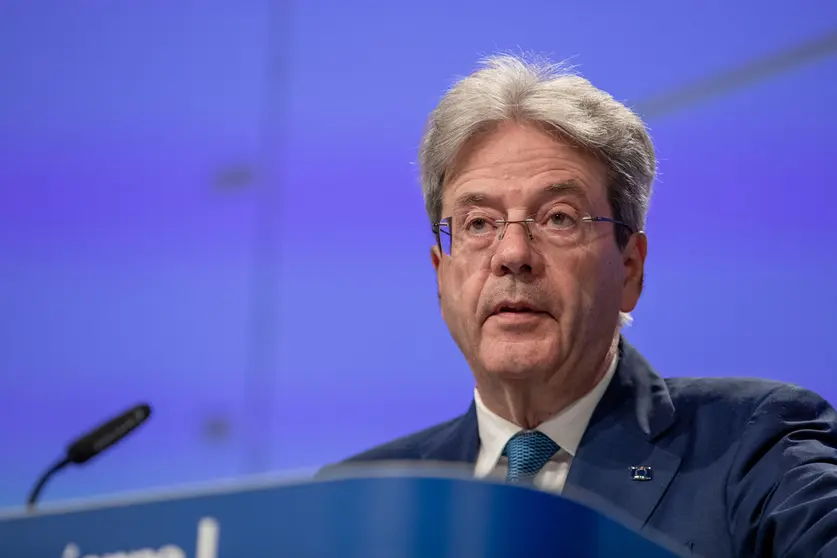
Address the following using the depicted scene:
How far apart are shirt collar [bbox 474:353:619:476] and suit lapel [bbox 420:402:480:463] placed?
0.02m

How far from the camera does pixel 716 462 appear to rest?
186cm

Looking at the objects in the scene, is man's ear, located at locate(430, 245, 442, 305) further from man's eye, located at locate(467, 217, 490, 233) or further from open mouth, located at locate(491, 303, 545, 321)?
open mouth, located at locate(491, 303, 545, 321)

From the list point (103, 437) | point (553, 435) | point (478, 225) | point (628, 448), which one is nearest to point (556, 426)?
point (553, 435)

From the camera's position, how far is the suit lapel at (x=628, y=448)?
1862 mm

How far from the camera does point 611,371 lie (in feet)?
7.16

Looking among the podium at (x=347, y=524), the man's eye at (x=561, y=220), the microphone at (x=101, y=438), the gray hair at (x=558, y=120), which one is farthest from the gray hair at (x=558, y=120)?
the podium at (x=347, y=524)

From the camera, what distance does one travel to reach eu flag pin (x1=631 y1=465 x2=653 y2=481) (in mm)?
1883

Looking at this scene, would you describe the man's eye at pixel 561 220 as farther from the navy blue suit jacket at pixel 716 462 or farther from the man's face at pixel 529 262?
the navy blue suit jacket at pixel 716 462

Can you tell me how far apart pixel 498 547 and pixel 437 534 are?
5cm

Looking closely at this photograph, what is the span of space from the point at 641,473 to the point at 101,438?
97 cm

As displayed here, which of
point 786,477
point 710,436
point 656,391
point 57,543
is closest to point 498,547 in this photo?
Result: point 57,543

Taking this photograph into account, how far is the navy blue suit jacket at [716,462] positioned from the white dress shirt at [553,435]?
3 cm

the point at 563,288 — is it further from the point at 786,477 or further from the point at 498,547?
the point at 498,547

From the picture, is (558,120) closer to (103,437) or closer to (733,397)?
(733,397)
